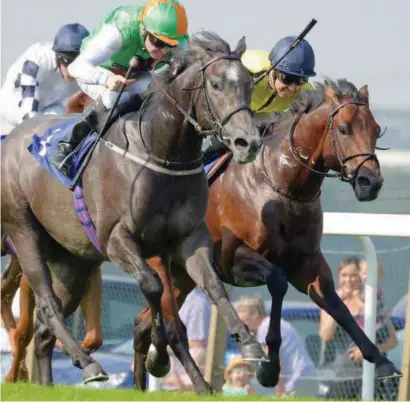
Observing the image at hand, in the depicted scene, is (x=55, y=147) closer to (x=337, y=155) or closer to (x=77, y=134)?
(x=77, y=134)

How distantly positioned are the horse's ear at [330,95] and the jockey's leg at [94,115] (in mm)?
1017

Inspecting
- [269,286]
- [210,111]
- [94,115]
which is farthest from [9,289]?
[210,111]

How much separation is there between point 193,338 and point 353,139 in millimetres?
2502

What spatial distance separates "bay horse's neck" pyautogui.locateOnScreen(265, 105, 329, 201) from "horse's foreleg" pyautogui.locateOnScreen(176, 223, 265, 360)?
35.9 inches

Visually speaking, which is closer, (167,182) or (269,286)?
(167,182)

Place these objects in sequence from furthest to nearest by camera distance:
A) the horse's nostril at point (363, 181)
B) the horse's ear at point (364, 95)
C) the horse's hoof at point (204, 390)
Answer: the horse's ear at point (364, 95) < the horse's nostril at point (363, 181) < the horse's hoof at point (204, 390)

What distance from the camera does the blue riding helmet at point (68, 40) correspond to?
361 inches

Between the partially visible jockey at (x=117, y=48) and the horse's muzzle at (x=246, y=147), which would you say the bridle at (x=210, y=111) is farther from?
the partially visible jockey at (x=117, y=48)

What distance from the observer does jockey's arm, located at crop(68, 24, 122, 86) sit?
767cm

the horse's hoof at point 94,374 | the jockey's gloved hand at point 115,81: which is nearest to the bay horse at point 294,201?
the horse's hoof at point 94,374

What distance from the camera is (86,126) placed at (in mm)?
7820

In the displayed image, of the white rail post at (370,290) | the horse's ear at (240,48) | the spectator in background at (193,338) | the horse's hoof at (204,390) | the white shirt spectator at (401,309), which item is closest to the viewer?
the horse's ear at (240,48)

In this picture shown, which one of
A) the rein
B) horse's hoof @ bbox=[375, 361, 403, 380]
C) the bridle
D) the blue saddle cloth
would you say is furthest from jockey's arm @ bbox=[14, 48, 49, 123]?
horse's hoof @ bbox=[375, 361, 403, 380]

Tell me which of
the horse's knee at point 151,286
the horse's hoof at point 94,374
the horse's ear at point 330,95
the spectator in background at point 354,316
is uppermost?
the horse's ear at point 330,95
